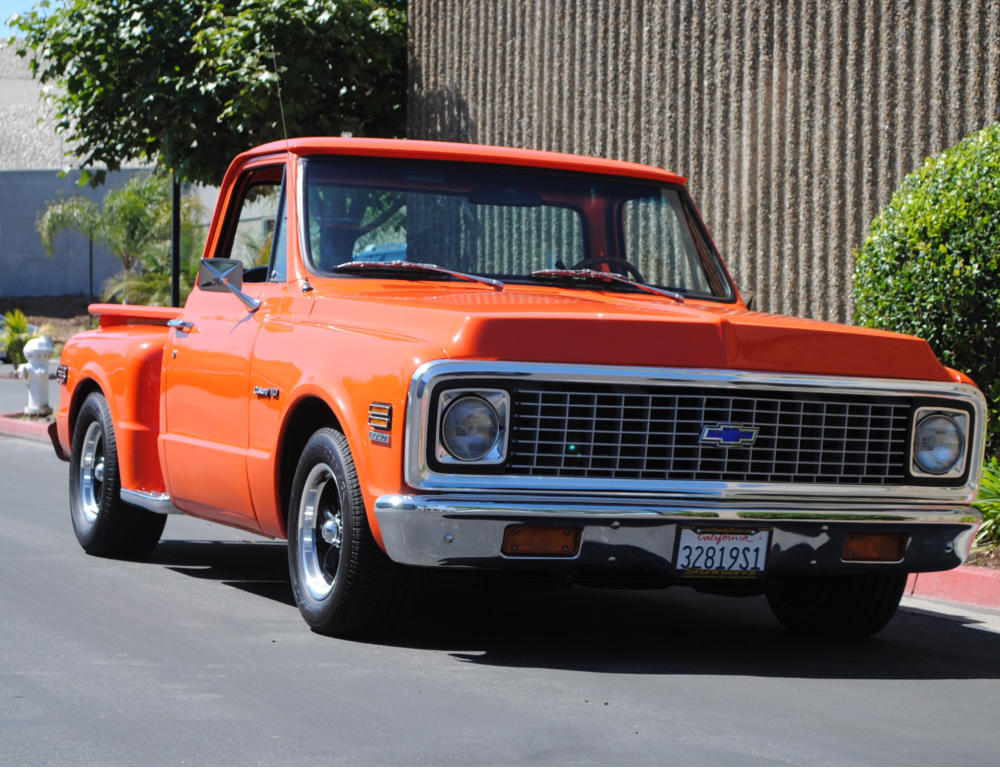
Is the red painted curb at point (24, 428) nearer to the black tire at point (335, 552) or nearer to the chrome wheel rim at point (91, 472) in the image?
the chrome wheel rim at point (91, 472)

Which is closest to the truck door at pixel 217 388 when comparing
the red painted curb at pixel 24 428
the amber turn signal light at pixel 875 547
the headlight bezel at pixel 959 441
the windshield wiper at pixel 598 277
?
the windshield wiper at pixel 598 277

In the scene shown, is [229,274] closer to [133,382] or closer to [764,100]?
[133,382]

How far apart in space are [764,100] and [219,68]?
5.97m

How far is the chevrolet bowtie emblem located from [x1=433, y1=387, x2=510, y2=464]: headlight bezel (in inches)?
29.5

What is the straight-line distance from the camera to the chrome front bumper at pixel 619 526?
577 cm

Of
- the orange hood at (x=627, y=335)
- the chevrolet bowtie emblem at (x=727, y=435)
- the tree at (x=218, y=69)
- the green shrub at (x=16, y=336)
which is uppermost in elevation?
Answer: the tree at (x=218, y=69)

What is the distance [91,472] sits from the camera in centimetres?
912

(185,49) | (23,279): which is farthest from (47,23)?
(23,279)

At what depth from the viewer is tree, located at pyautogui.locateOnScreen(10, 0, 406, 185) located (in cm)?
1670

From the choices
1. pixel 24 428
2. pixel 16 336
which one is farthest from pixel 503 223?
pixel 16 336

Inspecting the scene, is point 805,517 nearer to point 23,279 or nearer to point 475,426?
point 475,426

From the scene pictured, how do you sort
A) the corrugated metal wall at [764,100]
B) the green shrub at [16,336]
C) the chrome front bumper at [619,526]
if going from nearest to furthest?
the chrome front bumper at [619,526], the corrugated metal wall at [764,100], the green shrub at [16,336]

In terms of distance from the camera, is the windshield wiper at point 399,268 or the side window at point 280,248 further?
the side window at point 280,248

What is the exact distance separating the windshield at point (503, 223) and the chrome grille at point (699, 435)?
1.39 metres
